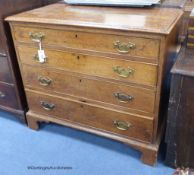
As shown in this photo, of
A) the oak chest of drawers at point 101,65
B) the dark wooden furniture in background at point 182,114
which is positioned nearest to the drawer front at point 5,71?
the oak chest of drawers at point 101,65

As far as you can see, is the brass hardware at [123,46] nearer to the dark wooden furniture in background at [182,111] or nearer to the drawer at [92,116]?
the dark wooden furniture in background at [182,111]

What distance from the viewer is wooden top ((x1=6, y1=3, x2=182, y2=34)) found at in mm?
1082

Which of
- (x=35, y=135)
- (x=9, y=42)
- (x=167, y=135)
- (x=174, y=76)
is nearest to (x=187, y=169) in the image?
(x=167, y=135)

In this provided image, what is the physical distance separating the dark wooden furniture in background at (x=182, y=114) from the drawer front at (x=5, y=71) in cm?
106

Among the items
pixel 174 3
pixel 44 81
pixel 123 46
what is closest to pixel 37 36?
pixel 44 81

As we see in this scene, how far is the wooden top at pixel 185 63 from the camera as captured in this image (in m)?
1.08

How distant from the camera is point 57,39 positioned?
50.7 inches

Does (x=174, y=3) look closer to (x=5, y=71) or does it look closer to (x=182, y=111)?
(x=182, y=111)

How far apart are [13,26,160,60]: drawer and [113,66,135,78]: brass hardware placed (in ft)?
0.27

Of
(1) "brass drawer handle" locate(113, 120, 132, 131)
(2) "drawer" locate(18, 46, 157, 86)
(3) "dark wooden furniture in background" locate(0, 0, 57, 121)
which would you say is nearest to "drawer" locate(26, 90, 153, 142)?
(1) "brass drawer handle" locate(113, 120, 132, 131)

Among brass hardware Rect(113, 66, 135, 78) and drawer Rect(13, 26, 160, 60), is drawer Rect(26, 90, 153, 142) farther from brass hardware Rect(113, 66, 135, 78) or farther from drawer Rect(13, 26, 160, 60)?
drawer Rect(13, 26, 160, 60)

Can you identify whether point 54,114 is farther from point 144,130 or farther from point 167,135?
point 167,135

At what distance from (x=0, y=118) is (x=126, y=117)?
108 centimetres

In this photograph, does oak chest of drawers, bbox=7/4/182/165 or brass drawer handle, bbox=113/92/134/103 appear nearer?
oak chest of drawers, bbox=7/4/182/165
